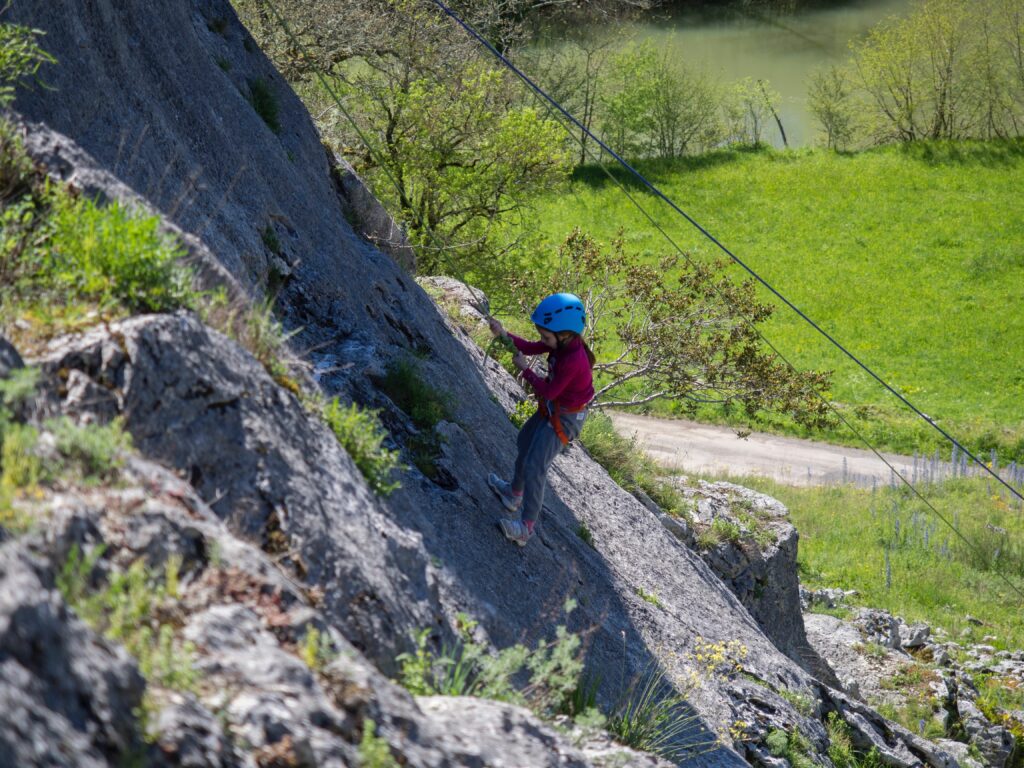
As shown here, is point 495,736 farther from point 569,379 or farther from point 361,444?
point 569,379

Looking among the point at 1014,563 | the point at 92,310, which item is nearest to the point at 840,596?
the point at 1014,563

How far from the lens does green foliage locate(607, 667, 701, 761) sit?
6.02 m

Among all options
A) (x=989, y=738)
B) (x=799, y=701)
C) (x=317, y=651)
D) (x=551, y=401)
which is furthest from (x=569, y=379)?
(x=989, y=738)

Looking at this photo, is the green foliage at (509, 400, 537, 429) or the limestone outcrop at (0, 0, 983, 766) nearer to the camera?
the limestone outcrop at (0, 0, 983, 766)

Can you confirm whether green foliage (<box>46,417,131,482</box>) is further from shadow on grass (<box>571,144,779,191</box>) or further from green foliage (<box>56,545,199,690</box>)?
shadow on grass (<box>571,144,779,191</box>)

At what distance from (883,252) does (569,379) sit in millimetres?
45653

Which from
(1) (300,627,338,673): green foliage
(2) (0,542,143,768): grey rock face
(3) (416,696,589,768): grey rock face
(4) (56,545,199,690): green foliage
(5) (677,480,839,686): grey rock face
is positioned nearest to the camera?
(2) (0,542,143,768): grey rock face

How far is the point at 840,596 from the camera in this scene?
66.9 ft

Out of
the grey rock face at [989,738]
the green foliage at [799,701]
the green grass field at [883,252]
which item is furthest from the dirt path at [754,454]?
the green foliage at [799,701]

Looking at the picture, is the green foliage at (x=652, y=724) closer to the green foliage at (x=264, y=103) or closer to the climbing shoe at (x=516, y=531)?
the climbing shoe at (x=516, y=531)

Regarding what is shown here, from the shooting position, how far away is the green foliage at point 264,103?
32.1 ft

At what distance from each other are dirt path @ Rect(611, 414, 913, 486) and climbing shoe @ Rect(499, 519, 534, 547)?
62.0 ft

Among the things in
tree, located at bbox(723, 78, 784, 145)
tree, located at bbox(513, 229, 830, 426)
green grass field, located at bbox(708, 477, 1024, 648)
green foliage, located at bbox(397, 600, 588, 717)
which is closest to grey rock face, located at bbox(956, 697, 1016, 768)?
green grass field, located at bbox(708, 477, 1024, 648)

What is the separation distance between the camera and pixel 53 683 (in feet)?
9.24
